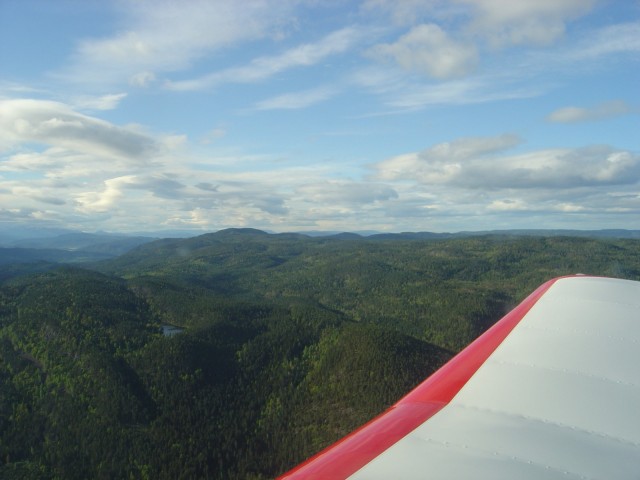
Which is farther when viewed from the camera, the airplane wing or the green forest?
the green forest

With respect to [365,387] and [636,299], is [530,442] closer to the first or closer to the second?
[636,299]

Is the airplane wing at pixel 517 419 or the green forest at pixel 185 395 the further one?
the green forest at pixel 185 395

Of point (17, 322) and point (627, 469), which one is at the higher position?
point (627, 469)

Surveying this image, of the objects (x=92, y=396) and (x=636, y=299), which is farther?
(x=92, y=396)

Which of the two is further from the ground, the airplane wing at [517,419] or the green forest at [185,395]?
the airplane wing at [517,419]

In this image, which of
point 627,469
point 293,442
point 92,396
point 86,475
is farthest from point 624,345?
point 92,396

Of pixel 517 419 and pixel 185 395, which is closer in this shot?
pixel 517 419

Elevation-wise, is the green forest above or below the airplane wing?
below

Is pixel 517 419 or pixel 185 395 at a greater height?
pixel 517 419
